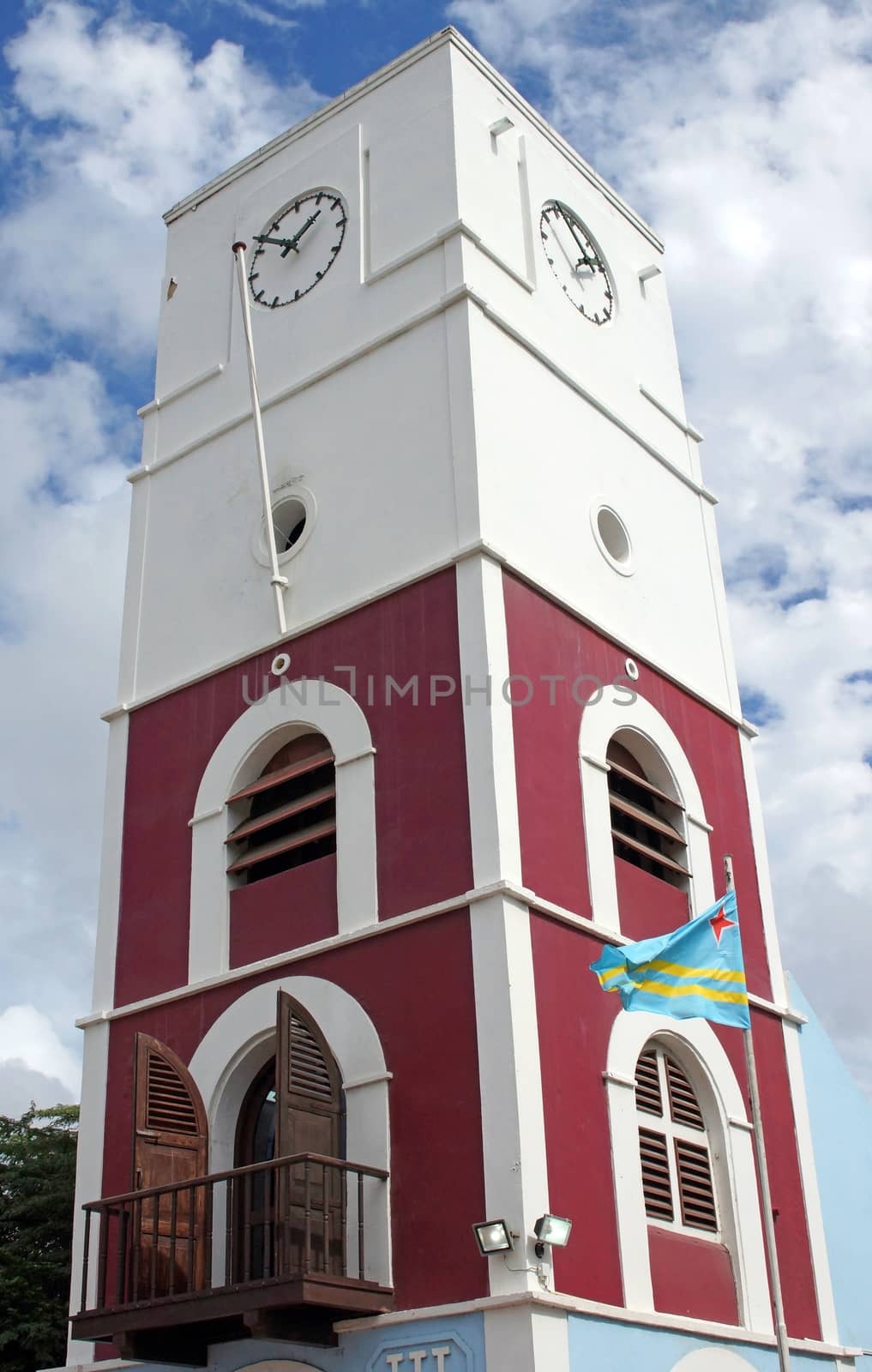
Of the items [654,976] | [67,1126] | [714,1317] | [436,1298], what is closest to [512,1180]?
[436,1298]

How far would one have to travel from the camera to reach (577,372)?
1870 cm

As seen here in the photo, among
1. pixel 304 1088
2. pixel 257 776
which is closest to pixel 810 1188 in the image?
pixel 304 1088

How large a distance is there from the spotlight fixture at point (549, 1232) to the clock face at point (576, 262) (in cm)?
1108

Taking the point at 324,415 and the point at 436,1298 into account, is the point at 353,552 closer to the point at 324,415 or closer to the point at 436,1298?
the point at 324,415

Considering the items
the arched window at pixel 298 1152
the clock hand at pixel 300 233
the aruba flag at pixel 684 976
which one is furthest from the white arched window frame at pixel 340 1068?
the clock hand at pixel 300 233

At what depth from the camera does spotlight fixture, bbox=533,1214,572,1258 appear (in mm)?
12266

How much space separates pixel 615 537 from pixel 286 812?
16.5 ft

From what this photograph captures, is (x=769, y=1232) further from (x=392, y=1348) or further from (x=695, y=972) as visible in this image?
(x=392, y=1348)

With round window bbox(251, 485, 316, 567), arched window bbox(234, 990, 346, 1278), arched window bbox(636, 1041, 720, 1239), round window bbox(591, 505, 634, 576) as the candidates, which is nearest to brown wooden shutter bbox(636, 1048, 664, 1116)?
arched window bbox(636, 1041, 720, 1239)

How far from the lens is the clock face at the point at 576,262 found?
19469 millimetres

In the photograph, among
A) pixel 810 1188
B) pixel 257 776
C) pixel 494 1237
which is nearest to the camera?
pixel 494 1237

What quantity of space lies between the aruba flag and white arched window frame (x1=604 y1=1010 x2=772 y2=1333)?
0.88 m

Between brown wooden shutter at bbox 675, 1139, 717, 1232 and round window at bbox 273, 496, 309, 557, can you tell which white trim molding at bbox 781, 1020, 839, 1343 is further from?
round window at bbox 273, 496, 309, 557

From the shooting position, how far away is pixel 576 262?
19922 millimetres
